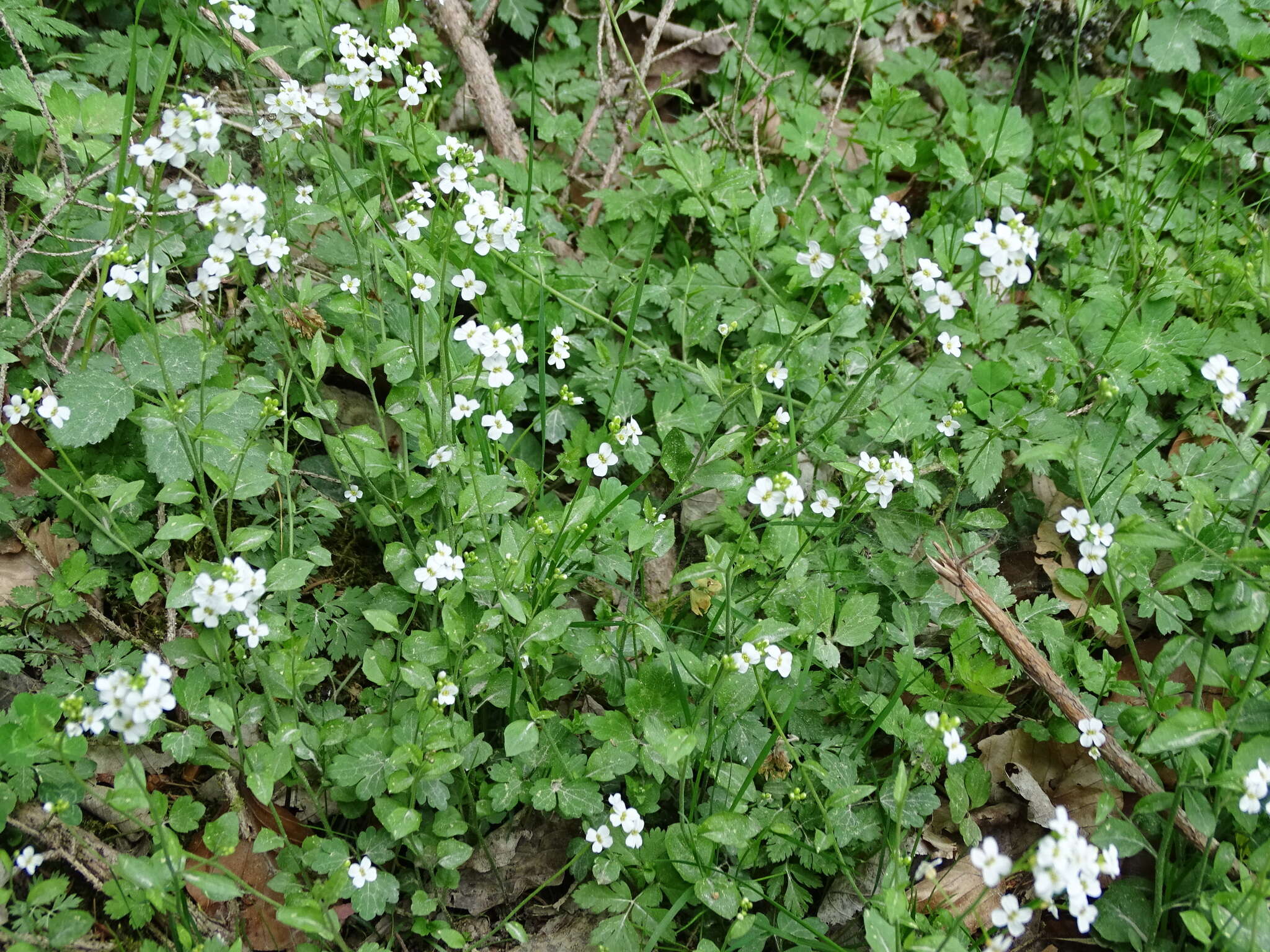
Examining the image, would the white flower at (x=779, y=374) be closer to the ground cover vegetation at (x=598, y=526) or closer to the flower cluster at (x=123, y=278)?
the ground cover vegetation at (x=598, y=526)

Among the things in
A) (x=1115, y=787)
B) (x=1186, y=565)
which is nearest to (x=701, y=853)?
(x=1115, y=787)

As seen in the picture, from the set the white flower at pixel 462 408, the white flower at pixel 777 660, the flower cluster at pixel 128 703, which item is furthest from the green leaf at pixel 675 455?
the flower cluster at pixel 128 703

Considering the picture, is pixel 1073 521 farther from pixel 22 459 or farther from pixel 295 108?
pixel 22 459

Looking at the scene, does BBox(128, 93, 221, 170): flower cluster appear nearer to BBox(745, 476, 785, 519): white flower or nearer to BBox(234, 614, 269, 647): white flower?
BBox(234, 614, 269, 647): white flower

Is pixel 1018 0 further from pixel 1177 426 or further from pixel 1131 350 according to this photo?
pixel 1177 426

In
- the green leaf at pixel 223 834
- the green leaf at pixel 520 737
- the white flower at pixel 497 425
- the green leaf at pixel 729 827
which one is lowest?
the green leaf at pixel 223 834

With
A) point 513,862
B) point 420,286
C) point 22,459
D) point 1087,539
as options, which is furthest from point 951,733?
point 22,459

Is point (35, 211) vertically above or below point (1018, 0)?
below

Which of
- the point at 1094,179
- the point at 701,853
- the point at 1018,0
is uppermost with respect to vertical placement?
the point at 1018,0
